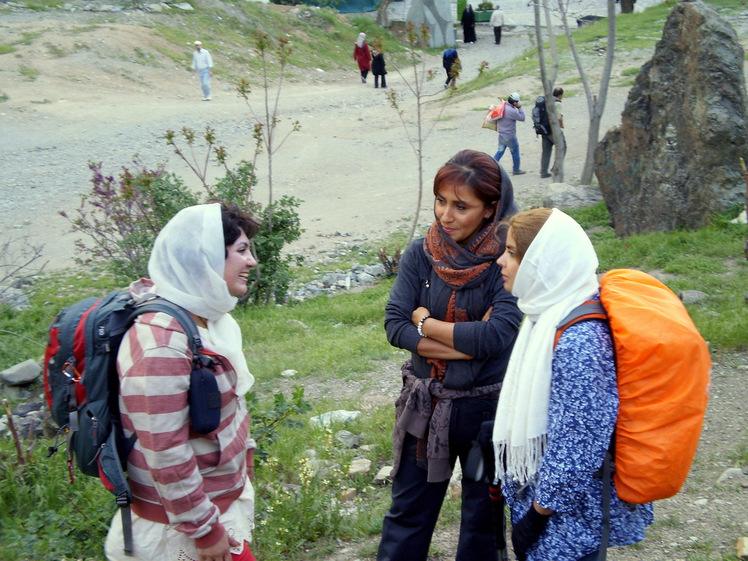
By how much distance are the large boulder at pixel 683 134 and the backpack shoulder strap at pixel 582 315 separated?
7.28 metres

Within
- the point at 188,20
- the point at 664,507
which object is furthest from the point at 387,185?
the point at 188,20

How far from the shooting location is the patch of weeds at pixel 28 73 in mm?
20356

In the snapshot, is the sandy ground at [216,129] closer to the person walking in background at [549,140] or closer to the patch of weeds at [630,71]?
the person walking in background at [549,140]

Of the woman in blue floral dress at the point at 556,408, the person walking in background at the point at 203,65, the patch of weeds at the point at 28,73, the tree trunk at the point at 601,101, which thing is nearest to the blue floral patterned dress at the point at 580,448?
the woman in blue floral dress at the point at 556,408

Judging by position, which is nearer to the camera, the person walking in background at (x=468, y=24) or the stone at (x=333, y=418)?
the stone at (x=333, y=418)

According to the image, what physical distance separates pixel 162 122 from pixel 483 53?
57.1 feet

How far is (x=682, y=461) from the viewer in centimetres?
207

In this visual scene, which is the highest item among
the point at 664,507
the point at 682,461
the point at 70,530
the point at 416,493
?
the point at 682,461

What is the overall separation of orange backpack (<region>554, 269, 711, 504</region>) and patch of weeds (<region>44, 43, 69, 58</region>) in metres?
23.2

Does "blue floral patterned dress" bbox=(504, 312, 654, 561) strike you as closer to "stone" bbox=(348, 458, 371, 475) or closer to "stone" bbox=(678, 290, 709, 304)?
"stone" bbox=(348, 458, 371, 475)

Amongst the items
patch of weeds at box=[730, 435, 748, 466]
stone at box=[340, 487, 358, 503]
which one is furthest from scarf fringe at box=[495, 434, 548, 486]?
patch of weeds at box=[730, 435, 748, 466]

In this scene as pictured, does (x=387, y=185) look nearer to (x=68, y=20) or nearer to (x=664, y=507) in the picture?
(x=664, y=507)

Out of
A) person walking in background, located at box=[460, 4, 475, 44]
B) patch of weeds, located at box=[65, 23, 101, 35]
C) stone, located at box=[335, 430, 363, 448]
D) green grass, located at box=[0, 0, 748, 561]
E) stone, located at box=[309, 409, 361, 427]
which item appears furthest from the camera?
person walking in background, located at box=[460, 4, 475, 44]

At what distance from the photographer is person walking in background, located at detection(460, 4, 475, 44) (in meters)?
32.9
